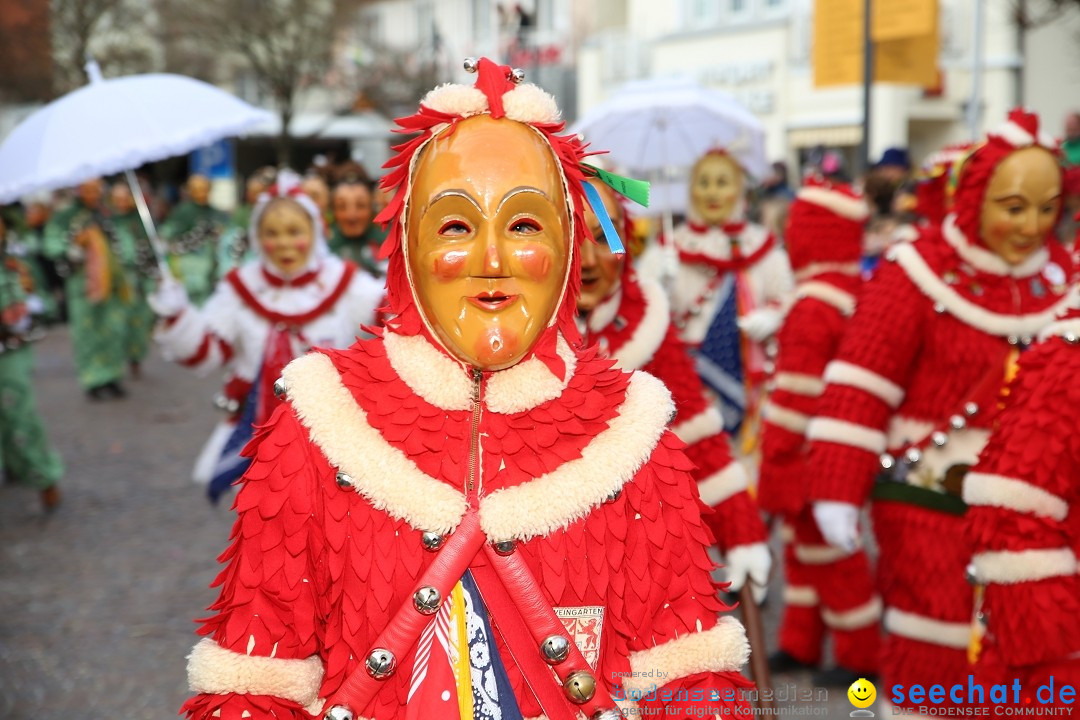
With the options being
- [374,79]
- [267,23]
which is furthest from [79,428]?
[374,79]

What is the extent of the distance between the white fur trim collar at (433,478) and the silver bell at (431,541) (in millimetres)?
12

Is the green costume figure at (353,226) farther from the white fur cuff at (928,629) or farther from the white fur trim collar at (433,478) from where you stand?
the white fur trim collar at (433,478)

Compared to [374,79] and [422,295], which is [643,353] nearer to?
[422,295]

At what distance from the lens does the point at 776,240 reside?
6211mm

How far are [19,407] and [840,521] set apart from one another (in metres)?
5.60

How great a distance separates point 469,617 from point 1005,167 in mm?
2427

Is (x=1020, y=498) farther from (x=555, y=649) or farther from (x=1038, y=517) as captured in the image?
(x=555, y=649)

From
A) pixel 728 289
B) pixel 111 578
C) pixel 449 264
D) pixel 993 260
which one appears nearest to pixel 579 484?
pixel 449 264

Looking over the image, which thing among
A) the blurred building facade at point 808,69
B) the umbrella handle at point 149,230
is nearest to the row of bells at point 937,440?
the umbrella handle at point 149,230

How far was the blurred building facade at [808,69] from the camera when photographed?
57.7 feet

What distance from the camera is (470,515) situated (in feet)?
6.29

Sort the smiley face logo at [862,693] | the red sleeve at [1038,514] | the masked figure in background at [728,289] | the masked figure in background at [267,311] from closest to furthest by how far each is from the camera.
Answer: the red sleeve at [1038,514] < the smiley face logo at [862,693] < the masked figure in background at [267,311] < the masked figure in background at [728,289]

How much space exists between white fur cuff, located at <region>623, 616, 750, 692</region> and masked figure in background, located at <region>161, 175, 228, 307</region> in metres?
11.5

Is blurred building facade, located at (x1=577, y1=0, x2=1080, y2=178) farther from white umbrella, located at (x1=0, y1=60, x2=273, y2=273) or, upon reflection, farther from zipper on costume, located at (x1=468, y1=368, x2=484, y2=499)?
zipper on costume, located at (x1=468, y1=368, x2=484, y2=499)
